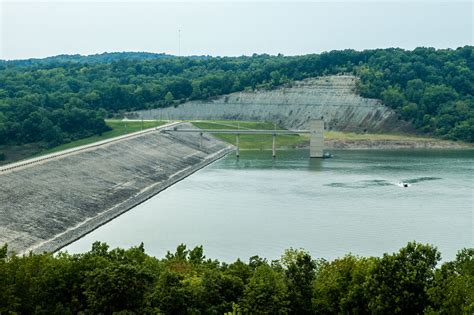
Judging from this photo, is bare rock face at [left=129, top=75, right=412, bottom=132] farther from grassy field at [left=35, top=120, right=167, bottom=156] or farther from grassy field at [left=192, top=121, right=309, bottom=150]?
grassy field at [left=35, top=120, right=167, bottom=156]

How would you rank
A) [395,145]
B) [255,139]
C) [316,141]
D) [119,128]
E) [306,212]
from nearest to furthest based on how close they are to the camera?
[306,212] → [316,141] → [395,145] → [255,139] → [119,128]

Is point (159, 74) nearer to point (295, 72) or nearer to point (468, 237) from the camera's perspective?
point (295, 72)

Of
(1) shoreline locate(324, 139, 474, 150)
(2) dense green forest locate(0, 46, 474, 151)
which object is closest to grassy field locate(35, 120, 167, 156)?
(2) dense green forest locate(0, 46, 474, 151)

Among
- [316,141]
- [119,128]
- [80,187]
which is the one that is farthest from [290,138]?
[80,187]

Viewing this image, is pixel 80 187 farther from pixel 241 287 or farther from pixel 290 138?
pixel 290 138

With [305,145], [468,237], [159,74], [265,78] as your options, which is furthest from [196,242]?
[159,74]

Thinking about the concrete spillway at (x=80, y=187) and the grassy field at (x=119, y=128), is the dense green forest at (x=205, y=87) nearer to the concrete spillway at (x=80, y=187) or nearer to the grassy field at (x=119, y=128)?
the grassy field at (x=119, y=128)
